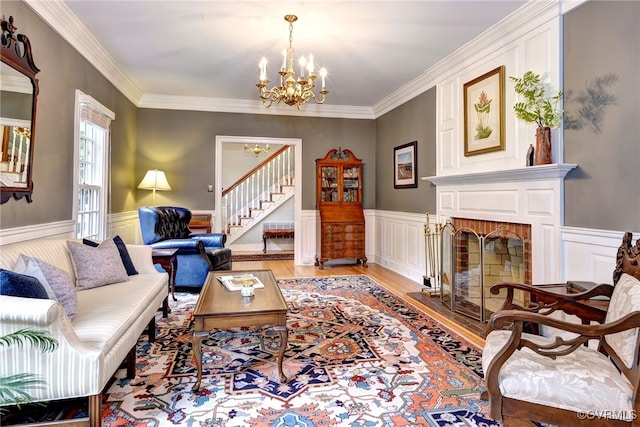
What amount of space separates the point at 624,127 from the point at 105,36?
4.59m

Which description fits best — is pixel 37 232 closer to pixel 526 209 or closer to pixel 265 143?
pixel 265 143

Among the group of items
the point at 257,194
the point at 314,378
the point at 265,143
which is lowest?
the point at 314,378

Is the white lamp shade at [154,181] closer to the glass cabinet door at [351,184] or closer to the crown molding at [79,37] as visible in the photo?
the crown molding at [79,37]

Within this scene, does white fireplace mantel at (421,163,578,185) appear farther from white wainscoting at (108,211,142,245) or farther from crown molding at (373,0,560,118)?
white wainscoting at (108,211,142,245)

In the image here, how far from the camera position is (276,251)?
8.27 m

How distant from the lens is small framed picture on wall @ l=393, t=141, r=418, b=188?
17.3ft

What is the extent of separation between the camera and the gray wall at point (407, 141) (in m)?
4.86

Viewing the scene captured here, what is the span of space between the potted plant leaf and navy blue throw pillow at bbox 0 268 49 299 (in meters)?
3.41

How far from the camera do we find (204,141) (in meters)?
6.14

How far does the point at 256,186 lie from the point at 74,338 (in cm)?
729

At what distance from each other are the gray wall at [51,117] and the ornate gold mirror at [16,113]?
0.11 metres

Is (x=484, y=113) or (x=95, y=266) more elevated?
(x=484, y=113)

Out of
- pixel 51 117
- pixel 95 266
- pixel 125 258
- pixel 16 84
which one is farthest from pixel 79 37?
pixel 95 266

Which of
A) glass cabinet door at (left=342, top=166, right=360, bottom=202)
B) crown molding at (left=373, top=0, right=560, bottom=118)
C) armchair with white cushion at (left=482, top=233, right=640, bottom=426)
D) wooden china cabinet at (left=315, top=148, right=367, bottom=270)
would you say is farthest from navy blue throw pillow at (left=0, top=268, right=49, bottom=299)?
glass cabinet door at (left=342, top=166, right=360, bottom=202)
